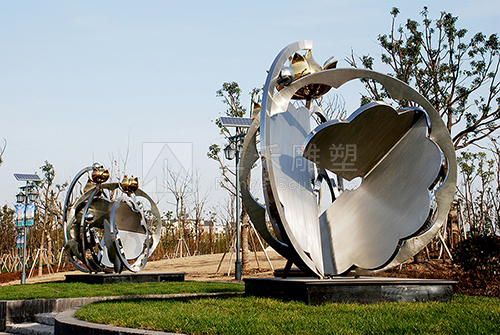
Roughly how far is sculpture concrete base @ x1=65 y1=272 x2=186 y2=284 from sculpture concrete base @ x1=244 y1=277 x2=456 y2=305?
7276 millimetres

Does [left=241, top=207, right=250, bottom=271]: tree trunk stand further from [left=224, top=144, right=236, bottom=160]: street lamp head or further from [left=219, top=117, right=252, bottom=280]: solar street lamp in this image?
[left=224, top=144, right=236, bottom=160]: street lamp head

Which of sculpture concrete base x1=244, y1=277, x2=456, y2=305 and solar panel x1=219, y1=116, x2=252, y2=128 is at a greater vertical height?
solar panel x1=219, y1=116, x2=252, y2=128

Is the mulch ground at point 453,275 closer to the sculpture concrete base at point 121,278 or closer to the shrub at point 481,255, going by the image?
the shrub at point 481,255

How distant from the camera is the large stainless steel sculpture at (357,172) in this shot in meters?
6.86

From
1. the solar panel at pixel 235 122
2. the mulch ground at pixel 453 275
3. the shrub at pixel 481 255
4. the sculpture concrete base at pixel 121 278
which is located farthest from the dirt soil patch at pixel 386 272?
the solar panel at pixel 235 122

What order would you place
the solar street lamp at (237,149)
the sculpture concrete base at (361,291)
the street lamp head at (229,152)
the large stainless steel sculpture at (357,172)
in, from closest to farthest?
the sculpture concrete base at (361,291) → the large stainless steel sculpture at (357,172) → the solar street lamp at (237,149) → the street lamp head at (229,152)

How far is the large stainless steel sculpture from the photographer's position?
22.5ft

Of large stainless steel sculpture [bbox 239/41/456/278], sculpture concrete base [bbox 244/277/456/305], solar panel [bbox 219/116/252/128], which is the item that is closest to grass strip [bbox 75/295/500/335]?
sculpture concrete base [bbox 244/277/456/305]

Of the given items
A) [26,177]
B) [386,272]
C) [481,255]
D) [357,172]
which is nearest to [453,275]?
[481,255]

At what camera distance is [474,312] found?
224 inches

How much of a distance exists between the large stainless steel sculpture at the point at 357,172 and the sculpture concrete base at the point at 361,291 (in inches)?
13.6

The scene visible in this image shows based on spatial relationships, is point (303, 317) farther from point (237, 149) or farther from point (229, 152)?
point (229, 152)

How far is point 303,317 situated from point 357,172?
295 cm

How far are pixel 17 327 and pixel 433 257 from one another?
42.3 ft
